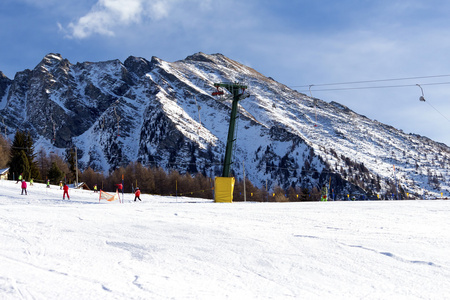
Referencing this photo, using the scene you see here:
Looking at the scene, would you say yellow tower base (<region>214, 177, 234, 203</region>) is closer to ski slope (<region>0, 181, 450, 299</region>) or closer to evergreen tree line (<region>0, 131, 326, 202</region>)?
ski slope (<region>0, 181, 450, 299</region>)

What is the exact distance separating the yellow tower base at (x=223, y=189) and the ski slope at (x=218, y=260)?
1896 cm

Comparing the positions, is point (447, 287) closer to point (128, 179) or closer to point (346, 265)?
point (346, 265)

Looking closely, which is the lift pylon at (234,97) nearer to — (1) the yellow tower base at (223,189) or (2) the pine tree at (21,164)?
(1) the yellow tower base at (223,189)

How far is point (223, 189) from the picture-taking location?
32.9 m

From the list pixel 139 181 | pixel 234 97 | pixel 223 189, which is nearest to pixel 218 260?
pixel 223 189

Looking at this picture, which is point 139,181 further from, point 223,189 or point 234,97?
point 223,189

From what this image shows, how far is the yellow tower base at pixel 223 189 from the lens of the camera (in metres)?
32.7

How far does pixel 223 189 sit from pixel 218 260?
959 inches

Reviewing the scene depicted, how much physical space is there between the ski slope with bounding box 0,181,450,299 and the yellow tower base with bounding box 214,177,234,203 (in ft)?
62.2

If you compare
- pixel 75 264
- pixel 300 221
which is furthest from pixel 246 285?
pixel 300 221

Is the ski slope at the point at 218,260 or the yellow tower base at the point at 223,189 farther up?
the yellow tower base at the point at 223,189

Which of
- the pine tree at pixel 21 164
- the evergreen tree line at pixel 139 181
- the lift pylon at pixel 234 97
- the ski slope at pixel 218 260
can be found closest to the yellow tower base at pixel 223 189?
the lift pylon at pixel 234 97

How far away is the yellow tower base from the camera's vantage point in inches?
1288

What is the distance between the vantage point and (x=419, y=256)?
29.8 ft
